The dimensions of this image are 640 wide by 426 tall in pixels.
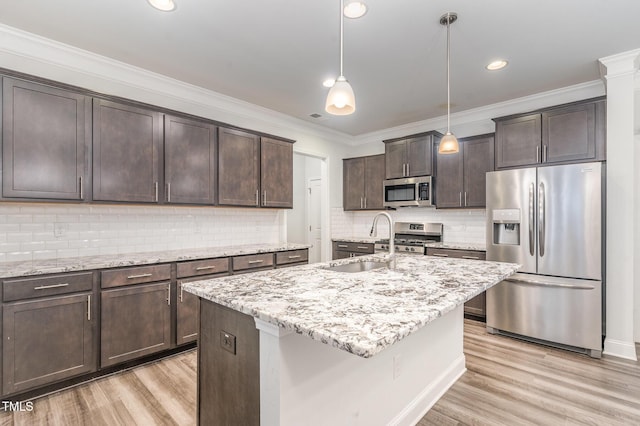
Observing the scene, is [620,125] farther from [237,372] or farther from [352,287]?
[237,372]

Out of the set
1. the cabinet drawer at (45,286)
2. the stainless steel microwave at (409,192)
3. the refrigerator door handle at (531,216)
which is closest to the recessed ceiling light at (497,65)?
the refrigerator door handle at (531,216)

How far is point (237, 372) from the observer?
143 cm

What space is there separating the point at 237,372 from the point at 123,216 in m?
2.38

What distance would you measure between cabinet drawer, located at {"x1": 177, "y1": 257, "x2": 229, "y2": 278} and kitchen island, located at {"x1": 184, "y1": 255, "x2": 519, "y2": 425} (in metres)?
1.36

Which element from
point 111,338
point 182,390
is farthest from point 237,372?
point 111,338

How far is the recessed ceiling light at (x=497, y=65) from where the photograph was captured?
295 cm

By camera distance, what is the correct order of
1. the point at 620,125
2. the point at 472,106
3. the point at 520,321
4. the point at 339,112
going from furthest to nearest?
1. the point at 472,106
2. the point at 520,321
3. the point at 620,125
4. the point at 339,112

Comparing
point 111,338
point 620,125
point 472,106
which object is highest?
point 472,106

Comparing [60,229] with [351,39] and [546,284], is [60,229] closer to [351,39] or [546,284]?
[351,39]

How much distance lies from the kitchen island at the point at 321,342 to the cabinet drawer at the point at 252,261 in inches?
57.4

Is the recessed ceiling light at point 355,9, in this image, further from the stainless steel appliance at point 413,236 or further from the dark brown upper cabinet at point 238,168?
the stainless steel appliance at point 413,236

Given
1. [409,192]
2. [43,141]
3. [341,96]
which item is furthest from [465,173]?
[43,141]

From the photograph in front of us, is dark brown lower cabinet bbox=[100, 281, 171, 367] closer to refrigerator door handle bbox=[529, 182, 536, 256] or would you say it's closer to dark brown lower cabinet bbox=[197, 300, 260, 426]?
dark brown lower cabinet bbox=[197, 300, 260, 426]

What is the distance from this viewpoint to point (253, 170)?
12.5 ft
